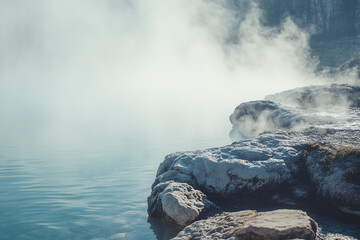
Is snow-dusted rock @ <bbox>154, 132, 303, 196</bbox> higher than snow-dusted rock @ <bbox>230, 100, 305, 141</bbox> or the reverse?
the reverse

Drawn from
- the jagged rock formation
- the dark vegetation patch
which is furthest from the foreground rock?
the jagged rock formation

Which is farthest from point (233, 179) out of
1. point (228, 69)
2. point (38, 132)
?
point (228, 69)

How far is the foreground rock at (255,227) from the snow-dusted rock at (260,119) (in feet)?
27.3

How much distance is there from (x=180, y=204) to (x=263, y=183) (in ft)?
7.50

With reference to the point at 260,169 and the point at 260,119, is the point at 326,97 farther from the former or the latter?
the point at 260,169

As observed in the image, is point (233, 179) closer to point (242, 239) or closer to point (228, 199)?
point (228, 199)

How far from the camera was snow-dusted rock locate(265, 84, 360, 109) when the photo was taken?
16.9 metres

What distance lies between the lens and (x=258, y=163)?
8906mm

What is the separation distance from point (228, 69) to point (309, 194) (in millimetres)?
75491

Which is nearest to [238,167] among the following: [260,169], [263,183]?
[260,169]

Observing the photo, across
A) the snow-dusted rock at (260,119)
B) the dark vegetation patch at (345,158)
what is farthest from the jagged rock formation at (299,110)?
the dark vegetation patch at (345,158)

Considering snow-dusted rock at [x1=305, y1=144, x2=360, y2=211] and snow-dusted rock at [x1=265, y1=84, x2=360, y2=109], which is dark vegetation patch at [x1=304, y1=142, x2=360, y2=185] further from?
snow-dusted rock at [x1=265, y1=84, x2=360, y2=109]

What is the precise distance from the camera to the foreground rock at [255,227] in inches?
210

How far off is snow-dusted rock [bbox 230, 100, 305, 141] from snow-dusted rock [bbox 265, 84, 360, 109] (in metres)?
1.74
